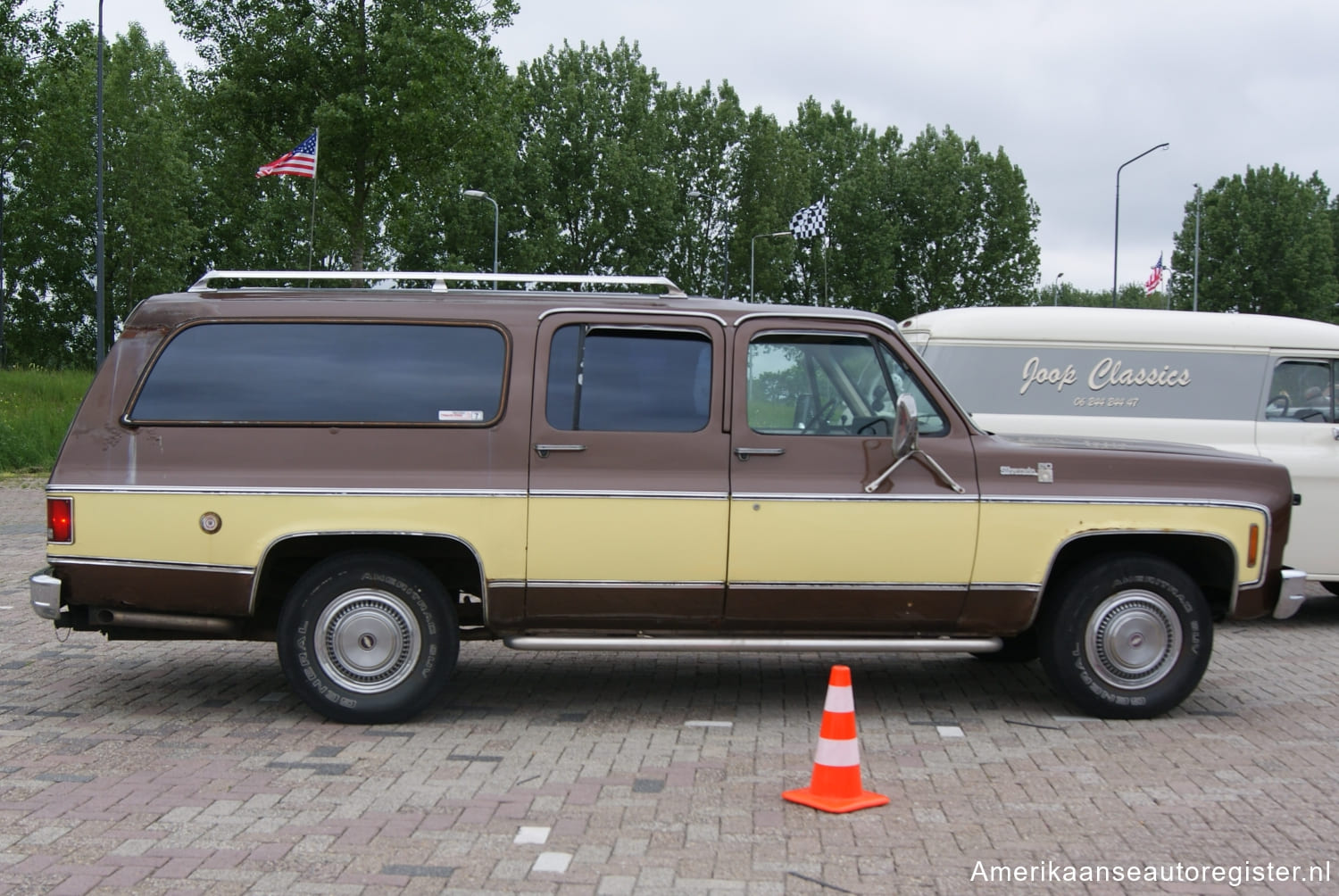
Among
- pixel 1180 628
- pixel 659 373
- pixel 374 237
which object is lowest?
pixel 1180 628

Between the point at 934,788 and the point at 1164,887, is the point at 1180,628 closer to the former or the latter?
the point at 934,788

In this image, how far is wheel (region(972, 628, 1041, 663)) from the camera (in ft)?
25.7

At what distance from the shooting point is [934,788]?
5.59m

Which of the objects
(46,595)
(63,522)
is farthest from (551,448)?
(46,595)

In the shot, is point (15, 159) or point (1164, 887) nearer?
point (1164, 887)

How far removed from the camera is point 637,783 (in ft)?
18.5

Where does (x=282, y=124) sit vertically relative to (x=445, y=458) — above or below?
above

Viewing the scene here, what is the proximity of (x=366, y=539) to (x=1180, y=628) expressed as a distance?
13.3 feet

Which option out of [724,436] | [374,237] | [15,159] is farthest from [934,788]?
[374,237]

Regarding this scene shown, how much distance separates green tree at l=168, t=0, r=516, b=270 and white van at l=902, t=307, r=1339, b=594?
21.5m

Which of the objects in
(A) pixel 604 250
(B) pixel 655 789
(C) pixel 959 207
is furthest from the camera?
(C) pixel 959 207

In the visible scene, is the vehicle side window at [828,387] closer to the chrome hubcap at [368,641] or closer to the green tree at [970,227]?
the chrome hubcap at [368,641]

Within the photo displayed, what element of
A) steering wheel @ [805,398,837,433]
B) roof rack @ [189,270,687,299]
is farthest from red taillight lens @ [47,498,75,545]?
steering wheel @ [805,398,837,433]

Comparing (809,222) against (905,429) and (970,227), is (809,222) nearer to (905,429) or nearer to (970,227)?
(970,227)
